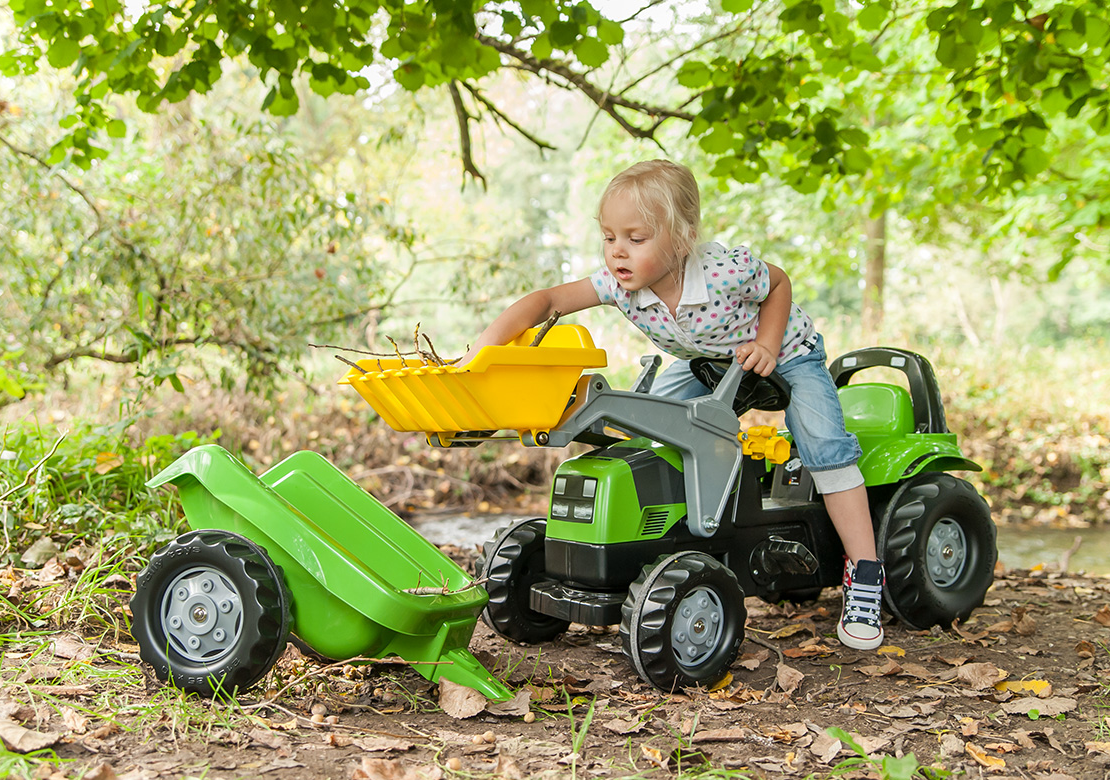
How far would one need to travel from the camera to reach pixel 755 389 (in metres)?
2.88

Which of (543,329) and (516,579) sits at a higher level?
(543,329)

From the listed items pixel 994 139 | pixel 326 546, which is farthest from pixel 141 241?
pixel 994 139

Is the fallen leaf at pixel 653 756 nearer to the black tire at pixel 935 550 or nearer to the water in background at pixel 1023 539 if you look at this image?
the black tire at pixel 935 550

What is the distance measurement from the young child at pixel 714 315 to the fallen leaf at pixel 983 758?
0.80m

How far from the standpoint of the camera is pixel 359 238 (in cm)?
Result: 575

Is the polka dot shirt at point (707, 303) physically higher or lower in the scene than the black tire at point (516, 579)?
higher

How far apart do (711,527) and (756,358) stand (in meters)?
0.53

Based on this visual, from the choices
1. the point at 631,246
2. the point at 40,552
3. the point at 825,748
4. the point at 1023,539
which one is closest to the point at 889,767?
the point at 825,748

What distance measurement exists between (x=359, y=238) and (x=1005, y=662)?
446 cm

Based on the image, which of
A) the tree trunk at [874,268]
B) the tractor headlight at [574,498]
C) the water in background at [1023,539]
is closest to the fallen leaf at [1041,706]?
the tractor headlight at [574,498]

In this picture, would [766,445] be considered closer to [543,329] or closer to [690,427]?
[690,427]

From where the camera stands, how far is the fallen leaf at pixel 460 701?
214cm

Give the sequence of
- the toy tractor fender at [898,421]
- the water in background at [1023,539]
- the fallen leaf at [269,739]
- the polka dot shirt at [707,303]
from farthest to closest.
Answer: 1. the water in background at [1023,539]
2. the toy tractor fender at [898,421]
3. the polka dot shirt at [707,303]
4. the fallen leaf at [269,739]

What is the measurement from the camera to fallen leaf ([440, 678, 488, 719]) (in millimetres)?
2143
